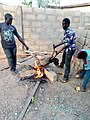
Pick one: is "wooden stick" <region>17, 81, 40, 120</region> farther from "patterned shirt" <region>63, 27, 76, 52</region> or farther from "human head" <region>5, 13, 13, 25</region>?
"human head" <region>5, 13, 13, 25</region>

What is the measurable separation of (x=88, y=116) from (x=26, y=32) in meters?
5.56

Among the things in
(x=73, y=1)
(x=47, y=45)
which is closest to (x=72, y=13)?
(x=47, y=45)

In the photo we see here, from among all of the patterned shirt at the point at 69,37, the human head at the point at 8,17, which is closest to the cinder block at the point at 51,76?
the patterned shirt at the point at 69,37

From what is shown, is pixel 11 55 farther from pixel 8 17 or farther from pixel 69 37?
pixel 69 37

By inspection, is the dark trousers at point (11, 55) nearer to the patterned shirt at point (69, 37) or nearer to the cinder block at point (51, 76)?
the cinder block at point (51, 76)

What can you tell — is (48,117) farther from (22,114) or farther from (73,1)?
(73,1)

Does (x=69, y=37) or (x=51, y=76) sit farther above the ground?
(x=69, y=37)

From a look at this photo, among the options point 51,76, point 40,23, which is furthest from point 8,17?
point 40,23

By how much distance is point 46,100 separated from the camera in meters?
4.59

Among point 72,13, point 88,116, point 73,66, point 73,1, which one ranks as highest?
point 73,1

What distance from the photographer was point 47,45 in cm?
912

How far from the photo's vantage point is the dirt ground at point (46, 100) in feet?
13.2

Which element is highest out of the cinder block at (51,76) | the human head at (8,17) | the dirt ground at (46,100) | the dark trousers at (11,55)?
the human head at (8,17)

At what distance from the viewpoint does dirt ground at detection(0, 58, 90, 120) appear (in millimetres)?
4016
